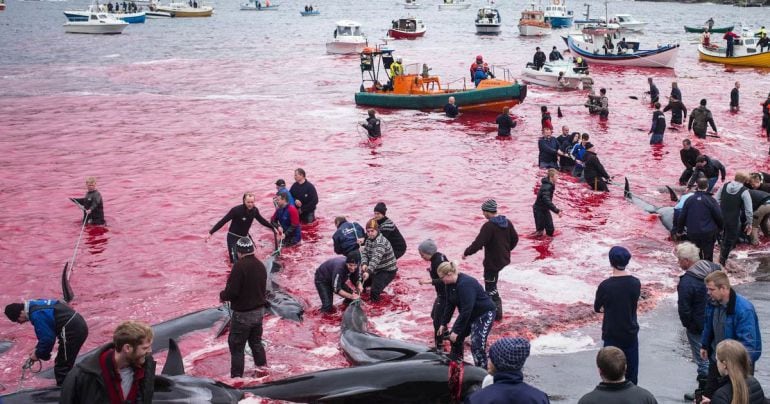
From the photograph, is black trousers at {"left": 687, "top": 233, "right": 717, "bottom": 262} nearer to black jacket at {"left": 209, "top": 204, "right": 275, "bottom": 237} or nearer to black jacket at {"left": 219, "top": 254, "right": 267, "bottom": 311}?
black jacket at {"left": 219, "top": 254, "right": 267, "bottom": 311}

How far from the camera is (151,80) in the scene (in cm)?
4822

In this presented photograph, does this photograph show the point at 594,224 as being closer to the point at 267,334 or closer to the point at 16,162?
the point at 267,334

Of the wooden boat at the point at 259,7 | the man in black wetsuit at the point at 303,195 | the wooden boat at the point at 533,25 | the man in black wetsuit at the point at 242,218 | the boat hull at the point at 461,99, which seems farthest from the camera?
the wooden boat at the point at 259,7

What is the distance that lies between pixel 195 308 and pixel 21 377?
3.38m

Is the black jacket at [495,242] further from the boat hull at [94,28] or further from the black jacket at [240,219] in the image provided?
the boat hull at [94,28]

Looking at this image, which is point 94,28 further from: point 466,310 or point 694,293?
point 694,293

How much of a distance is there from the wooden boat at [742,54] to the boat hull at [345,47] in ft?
88.4

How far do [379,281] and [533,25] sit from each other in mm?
70128

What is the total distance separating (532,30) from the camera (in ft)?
256

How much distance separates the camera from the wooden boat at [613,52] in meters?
46.4

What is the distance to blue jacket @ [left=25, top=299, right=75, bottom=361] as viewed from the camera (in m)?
7.94

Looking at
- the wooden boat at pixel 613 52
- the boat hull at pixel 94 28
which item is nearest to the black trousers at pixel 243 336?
the wooden boat at pixel 613 52

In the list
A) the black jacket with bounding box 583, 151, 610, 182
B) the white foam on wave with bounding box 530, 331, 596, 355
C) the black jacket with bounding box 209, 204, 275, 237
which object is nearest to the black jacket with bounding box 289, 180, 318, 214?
the black jacket with bounding box 209, 204, 275, 237

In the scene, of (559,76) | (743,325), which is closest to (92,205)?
(743,325)
